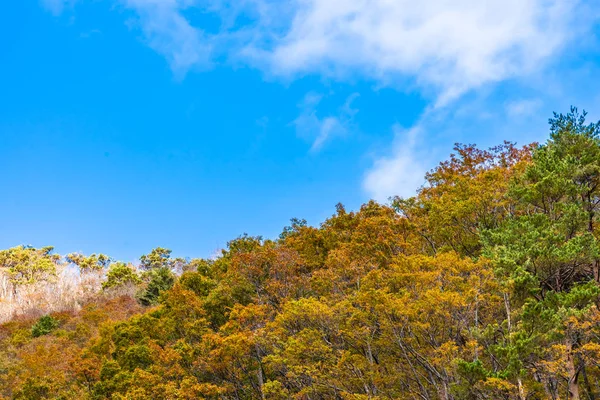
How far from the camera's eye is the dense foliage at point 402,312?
38.2 ft

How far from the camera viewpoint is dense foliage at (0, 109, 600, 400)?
11.6 metres

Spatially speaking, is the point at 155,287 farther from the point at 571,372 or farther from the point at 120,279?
the point at 571,372

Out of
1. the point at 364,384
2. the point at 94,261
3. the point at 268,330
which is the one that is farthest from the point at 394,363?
the point at 94,261

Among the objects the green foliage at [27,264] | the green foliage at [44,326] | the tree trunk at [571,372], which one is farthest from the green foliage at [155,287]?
the tree trunk at [571,372]

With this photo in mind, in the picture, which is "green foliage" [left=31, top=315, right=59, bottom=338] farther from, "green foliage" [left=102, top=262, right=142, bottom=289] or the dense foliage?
the dense foliage

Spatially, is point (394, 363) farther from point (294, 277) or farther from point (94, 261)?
point (94, 261)

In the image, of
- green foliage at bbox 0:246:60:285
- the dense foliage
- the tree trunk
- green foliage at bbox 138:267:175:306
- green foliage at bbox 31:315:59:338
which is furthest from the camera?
green foliage at bbox 0:246:60:285

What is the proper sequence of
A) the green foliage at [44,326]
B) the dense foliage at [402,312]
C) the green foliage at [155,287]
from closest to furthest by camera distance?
1. the dense foliage at [402,312]
2. the green foliage at [44,326]
3. the green foliage at [155,287]

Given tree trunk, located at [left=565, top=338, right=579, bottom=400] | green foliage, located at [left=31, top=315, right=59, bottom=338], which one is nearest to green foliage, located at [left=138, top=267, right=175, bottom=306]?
green foliage, located at [left=31, top=315, right=59, bottom=338]

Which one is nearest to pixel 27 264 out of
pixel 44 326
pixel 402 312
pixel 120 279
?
pixel 120 279

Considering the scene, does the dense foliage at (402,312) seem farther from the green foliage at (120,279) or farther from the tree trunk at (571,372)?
the green foliage at (120,279)

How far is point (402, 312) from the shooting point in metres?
12.6

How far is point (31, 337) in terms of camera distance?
30.9m

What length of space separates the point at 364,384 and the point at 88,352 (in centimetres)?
1277
